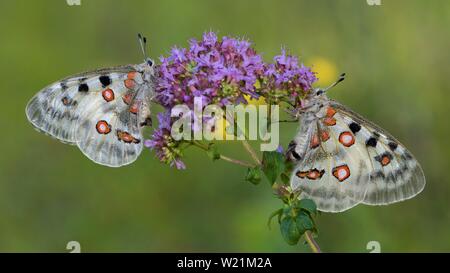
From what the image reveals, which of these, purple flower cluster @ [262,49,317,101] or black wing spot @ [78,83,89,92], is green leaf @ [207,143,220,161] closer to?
purple flower cluster @ [262,49,317,101]

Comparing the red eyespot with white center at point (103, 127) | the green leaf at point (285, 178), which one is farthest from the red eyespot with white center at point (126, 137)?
the green leaf at point (285, 178)

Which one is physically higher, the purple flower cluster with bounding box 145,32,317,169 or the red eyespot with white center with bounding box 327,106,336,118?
the purple flower cluster with bounding box 145,32,317,169

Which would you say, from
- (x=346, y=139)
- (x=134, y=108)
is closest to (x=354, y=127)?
(x=346, y=139)

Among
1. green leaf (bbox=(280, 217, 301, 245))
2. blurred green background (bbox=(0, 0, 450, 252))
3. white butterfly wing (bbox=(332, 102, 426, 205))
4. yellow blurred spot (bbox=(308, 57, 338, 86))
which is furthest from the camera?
yellow blurred spot (bbox=(308, 57, 338, 86))

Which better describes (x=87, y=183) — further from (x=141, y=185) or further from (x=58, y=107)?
(x=58, y=107)

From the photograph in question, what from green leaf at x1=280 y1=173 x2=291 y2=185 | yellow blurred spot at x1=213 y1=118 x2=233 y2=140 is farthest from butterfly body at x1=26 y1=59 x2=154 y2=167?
green leaf at x1=280 y1=173 x2=291 y2=185

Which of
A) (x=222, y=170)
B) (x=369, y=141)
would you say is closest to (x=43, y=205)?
(x=222, y=170)
